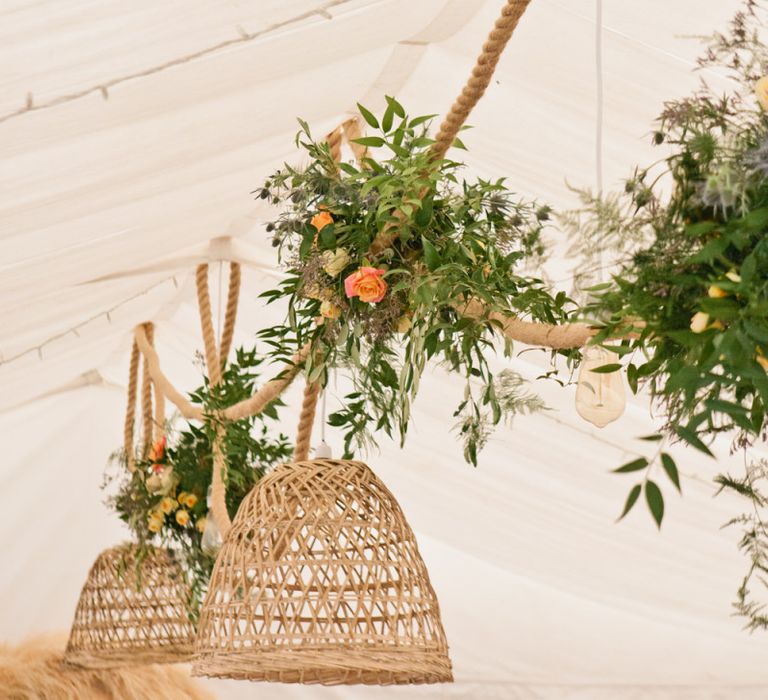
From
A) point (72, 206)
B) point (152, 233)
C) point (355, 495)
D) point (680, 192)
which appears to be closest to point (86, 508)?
point (152, 233)

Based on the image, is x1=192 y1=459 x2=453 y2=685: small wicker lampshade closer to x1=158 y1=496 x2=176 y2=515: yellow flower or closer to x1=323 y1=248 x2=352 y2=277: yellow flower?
x1=323 y1=248 x2=352 y2=277: yellow flower

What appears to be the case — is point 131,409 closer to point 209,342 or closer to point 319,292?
point 209,342

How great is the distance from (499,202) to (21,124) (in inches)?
26.5

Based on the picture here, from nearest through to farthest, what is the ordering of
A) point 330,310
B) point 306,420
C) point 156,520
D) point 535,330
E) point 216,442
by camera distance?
1. point 535,330
2. point 330,310
3. point 306,420
4. point 216,442
5. point 156,520

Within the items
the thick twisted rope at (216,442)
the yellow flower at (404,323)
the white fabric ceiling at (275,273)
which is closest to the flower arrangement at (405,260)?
the yellow flower at (404,323)

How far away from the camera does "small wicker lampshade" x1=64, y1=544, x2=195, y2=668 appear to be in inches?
95.3

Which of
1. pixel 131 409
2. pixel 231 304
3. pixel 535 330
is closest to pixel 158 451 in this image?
pixel 231 304

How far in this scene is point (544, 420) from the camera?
3105mm

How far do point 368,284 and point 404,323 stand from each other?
0.35 feet

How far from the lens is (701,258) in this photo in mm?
907

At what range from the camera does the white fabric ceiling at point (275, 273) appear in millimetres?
1590

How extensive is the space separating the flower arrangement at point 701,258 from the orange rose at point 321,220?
523 millimetres

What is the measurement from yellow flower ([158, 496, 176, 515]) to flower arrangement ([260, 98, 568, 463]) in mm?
1059

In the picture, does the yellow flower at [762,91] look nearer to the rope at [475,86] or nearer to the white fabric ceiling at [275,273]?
the rope at [475,86]
